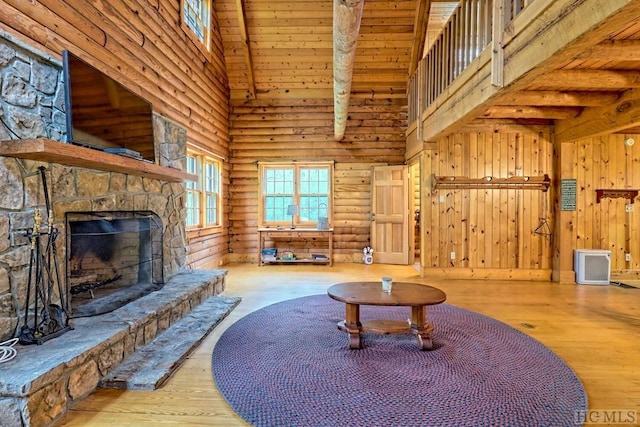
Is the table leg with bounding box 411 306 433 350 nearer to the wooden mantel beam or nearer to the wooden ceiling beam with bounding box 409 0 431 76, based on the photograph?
the wooden mantel beam

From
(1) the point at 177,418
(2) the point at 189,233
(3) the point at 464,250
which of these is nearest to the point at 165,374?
(1) the point at 177,418

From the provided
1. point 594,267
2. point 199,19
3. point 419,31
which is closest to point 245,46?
point 199,19

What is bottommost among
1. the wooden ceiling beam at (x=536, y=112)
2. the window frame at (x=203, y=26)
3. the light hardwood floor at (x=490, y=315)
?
the light hardwood floor at (x=490, y=315)

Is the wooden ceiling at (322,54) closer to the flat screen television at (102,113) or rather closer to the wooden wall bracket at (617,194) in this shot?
the wooden wall bracket at (617,194)

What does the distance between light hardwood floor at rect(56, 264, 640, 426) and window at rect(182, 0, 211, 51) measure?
13.2 ft

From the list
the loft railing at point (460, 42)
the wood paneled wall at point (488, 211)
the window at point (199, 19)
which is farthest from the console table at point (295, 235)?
the window at point (199, 19)

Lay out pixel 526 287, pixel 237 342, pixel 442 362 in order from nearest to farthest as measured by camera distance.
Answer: pixel 442 362 < pixel 237 342 < pixel 526 287

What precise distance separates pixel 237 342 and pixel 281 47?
5.78 m

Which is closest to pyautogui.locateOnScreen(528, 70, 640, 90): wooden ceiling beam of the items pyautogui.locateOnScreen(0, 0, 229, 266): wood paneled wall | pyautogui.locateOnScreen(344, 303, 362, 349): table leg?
pyautogui.locateOnScreen(344, 303, 362, 349): table leg

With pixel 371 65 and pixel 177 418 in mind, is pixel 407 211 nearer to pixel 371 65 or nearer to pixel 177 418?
pixel 371 65

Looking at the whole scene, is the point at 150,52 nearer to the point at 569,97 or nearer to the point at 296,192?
the point at 296,192

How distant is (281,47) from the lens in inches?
254

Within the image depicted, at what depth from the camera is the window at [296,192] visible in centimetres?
698

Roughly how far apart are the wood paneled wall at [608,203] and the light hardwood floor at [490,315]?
2.57ft
